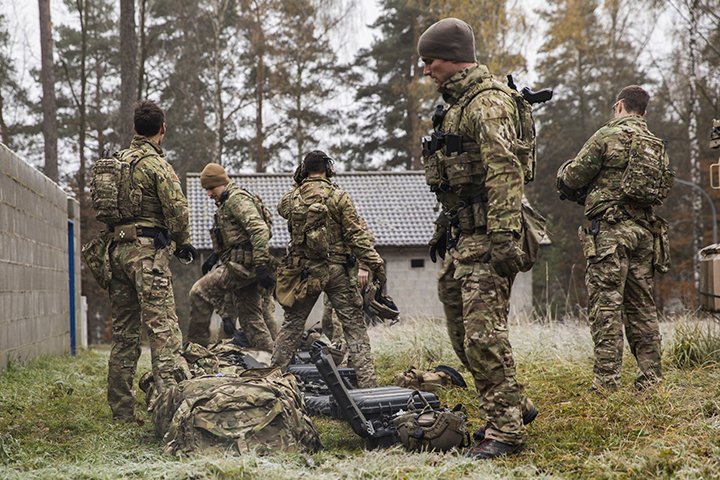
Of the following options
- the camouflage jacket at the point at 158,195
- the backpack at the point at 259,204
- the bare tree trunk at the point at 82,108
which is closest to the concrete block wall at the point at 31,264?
the backpack at the point at 259,204

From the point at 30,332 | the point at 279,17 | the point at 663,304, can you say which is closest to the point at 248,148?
the point at 279,17

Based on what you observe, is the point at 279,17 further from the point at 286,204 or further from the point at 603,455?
the point at 603,455

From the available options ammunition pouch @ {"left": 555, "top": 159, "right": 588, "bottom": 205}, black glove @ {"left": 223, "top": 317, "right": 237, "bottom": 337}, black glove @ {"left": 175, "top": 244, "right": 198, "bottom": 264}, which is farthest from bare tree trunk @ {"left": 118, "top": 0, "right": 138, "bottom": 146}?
ammunition pouch @ {"left": 555, "top": 159, "right": 588, "bottom": 205}

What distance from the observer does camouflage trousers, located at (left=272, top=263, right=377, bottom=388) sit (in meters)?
7.48

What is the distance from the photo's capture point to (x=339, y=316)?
7.63 m

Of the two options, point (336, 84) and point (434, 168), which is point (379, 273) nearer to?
point (434, 168)

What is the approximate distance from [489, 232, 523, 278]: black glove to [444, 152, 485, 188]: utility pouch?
0.44m

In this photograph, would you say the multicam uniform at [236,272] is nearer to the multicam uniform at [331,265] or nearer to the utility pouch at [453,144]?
the multicam uniform at [331,265]

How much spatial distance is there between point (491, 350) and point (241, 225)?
16.8ft

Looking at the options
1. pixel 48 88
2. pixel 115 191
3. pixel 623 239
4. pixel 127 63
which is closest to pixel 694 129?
pixel 127 63

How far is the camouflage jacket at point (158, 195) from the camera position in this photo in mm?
6293

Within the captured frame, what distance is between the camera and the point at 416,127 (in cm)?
3139

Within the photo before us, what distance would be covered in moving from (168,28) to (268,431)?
26.4 metres

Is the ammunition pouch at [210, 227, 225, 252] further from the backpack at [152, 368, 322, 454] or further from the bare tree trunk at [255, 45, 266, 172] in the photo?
the bare tree trunk at [255, 45, 266, 172]
